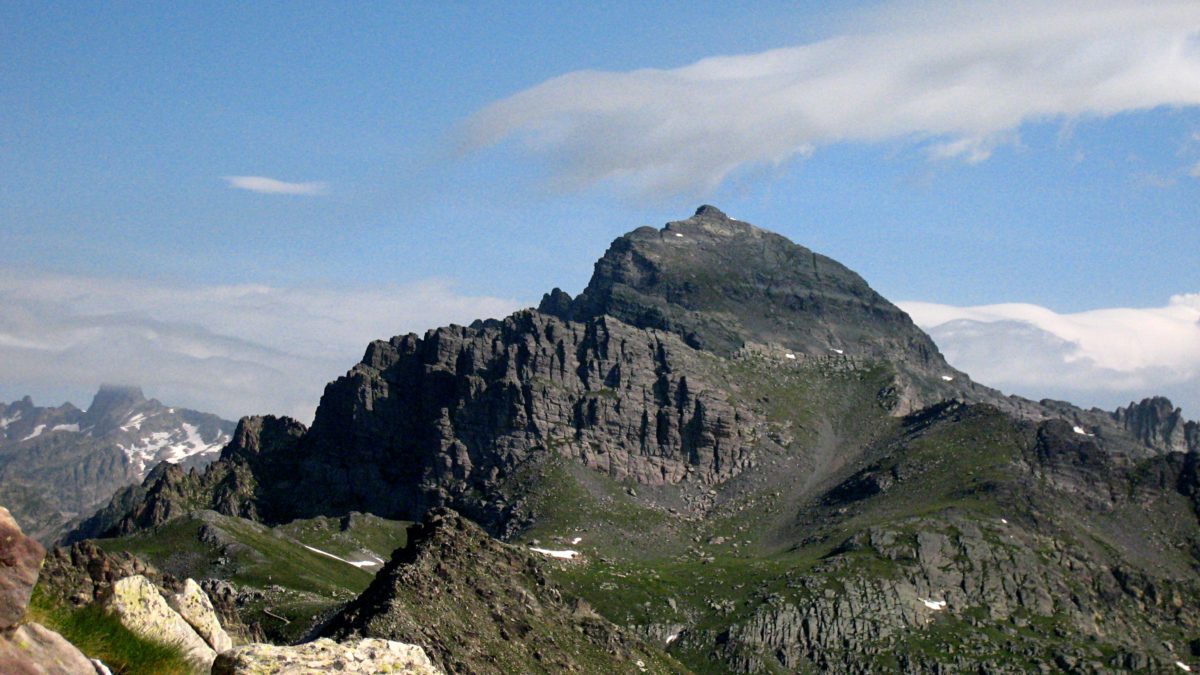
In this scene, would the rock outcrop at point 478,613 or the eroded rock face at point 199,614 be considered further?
the rock outcrop at point 478,613

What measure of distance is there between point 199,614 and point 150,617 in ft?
27.2

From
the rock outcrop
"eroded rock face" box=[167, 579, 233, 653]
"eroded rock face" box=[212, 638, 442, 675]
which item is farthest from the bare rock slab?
the rock outcrop

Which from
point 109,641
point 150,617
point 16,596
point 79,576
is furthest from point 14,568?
point 79,576

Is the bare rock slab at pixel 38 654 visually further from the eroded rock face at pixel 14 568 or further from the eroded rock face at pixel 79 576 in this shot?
the eroded rock face at pixel 79 576

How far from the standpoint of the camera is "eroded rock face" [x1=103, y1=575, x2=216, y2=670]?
2544 cm

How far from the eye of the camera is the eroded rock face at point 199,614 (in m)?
33.4

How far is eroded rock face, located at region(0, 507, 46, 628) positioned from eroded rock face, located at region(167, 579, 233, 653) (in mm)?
14887

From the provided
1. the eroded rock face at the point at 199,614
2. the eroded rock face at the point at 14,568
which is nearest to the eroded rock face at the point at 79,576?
the eroded rock face at the point at 199,614

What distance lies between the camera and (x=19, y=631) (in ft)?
61.9

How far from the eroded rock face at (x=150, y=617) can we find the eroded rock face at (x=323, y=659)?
83.5 inches

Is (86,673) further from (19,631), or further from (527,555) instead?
(527,555)

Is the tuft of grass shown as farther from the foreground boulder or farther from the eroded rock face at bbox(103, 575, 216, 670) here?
the foreground boulder


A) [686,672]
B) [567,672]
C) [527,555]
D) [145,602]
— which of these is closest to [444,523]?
[527,555]

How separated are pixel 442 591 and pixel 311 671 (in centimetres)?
11925
